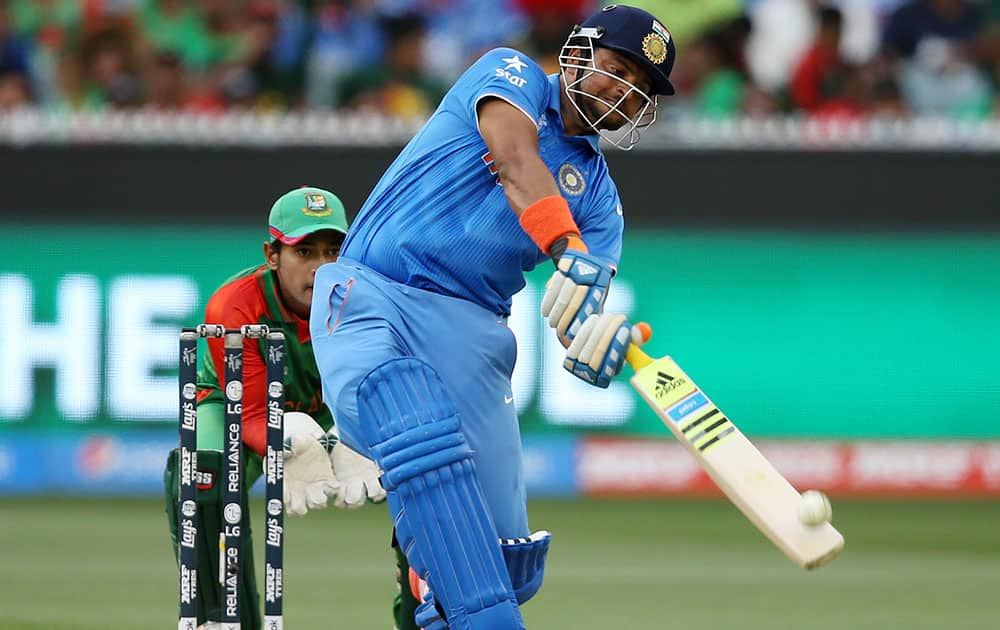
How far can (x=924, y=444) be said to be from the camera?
1131cm

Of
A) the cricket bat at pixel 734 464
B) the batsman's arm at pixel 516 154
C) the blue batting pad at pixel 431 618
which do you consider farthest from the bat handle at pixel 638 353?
the blue batting pad at pixel 431 618

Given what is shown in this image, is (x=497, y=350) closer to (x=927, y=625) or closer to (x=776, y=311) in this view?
(x=927, y=625)

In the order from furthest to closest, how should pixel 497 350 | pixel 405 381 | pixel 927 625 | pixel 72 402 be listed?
pixel 72 402 → pixel 927 625 → pixel 497 350 → pixel 405 381

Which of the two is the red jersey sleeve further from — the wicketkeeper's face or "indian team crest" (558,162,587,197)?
"indian team crest" (558,162,587,197)

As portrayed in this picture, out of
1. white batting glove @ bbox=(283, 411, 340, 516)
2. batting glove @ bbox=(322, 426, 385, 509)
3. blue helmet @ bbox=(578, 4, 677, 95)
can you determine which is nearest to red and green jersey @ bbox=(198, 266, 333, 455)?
white batting glove @ bbox=(283, 411, 340, 516)

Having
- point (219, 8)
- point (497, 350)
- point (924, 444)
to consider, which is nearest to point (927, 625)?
point (497, 350)

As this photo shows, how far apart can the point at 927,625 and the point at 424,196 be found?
3135 millimetres

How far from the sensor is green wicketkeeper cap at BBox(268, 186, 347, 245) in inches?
215

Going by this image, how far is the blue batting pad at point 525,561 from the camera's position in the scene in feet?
15.2

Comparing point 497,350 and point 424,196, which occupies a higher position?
point 424,196

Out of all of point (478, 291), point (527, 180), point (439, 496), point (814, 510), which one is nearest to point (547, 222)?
point (527, 180)

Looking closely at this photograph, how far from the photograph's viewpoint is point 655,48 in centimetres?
448

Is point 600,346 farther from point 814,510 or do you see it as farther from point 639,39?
point 639,39

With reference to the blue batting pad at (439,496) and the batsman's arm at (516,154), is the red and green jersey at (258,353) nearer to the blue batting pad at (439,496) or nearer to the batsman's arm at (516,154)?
the blue batting pad at (439,496)
